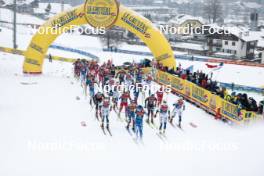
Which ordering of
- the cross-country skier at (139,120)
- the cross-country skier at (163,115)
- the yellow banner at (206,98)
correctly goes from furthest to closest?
the yellow banner at (206,98) → the cross-country skier at (163,115) → the cross-country skier at (139,120)

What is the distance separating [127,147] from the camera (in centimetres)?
1400

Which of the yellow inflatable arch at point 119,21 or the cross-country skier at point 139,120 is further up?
the yellow inflatable arch at point 119,21

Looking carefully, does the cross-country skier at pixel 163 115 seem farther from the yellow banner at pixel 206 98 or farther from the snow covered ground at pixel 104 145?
the yellow banner at pixel 206 98

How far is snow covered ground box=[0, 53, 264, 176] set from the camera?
1170cm

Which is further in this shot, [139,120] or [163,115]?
[163,115]

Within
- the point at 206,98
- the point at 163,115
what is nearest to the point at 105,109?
the point at 163,115

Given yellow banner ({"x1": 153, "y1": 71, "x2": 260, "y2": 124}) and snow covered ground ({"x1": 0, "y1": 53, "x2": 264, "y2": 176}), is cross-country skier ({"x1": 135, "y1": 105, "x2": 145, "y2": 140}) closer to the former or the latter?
snow covered ground ({"x1": 0, "y1": 53, "x2": 264, "y2": 176})

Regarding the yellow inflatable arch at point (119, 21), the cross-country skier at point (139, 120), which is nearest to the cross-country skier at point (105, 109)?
the cross-country skier at point (139, 120)

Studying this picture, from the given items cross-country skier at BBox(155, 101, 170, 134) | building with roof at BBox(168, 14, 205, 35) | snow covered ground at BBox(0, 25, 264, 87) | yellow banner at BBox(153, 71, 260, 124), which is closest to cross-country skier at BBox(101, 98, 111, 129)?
cross-country skier at BBox(155, 101, 170, 134)

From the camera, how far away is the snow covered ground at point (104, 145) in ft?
38.4

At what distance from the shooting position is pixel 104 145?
14.1 m

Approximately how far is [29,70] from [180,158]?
1863 cm

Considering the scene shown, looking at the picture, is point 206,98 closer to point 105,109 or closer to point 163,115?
point 163,115

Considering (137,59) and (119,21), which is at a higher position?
(119,21)
